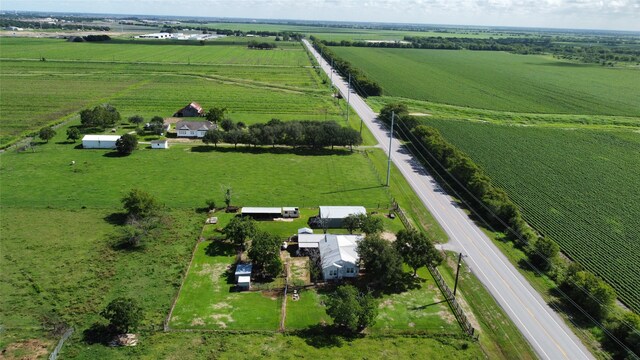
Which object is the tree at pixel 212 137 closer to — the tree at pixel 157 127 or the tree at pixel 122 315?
the tree at pixel 157 127

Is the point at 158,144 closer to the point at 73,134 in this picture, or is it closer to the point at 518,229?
the point at 73,134

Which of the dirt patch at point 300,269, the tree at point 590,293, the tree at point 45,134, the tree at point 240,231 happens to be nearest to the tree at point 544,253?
the tree at point 590,293

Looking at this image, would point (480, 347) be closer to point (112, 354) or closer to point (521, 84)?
point (112, 354)

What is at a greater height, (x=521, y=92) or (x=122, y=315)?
(x=521, y=92)

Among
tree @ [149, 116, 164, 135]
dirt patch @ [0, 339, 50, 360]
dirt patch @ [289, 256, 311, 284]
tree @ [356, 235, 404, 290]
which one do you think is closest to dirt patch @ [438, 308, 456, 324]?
tree @ [356, 235, 404, 290]

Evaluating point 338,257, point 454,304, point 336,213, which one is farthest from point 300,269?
point 454,304

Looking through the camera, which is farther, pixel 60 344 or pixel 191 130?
pixel 191 130

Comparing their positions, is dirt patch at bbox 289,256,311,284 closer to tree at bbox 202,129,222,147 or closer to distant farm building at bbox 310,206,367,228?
distant farm building at bbox 310,206,367,228
